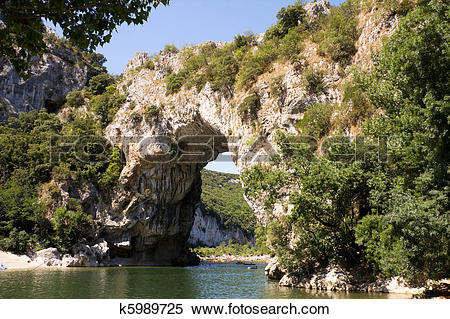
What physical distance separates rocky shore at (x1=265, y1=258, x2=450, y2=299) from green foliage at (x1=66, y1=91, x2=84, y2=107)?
39.9 metres

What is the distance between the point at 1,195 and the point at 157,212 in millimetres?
14700

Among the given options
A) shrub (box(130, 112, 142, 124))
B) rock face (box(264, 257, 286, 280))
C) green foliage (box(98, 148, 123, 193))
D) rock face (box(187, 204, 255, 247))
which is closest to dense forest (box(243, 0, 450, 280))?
rock face (box(264, 257, 286, 280))

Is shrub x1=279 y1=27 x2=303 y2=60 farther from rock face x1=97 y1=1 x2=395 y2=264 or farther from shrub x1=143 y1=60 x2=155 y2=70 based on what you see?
shrub x1=143 y1=60 x2=155 y2=70

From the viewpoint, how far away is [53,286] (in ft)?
53.5

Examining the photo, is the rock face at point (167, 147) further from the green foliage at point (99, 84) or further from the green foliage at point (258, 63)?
the green foliage at point (99, 84)

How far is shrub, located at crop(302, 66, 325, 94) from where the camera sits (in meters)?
21.7

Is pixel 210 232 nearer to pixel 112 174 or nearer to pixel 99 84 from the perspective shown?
pixel 99 84

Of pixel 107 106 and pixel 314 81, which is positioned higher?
pixel 107 106

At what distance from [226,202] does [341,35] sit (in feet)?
277

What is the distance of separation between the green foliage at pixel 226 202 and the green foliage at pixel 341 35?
61929 millimetres

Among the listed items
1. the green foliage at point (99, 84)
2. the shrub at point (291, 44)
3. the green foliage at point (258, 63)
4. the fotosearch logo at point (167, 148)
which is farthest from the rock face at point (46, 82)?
the shrub at point (291, 44)

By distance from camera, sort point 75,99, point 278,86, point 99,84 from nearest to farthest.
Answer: point 278,86, point 75,99, point 99,84

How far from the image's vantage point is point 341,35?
838 inches

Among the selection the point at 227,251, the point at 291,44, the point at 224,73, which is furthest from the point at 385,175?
the point at 227,251
